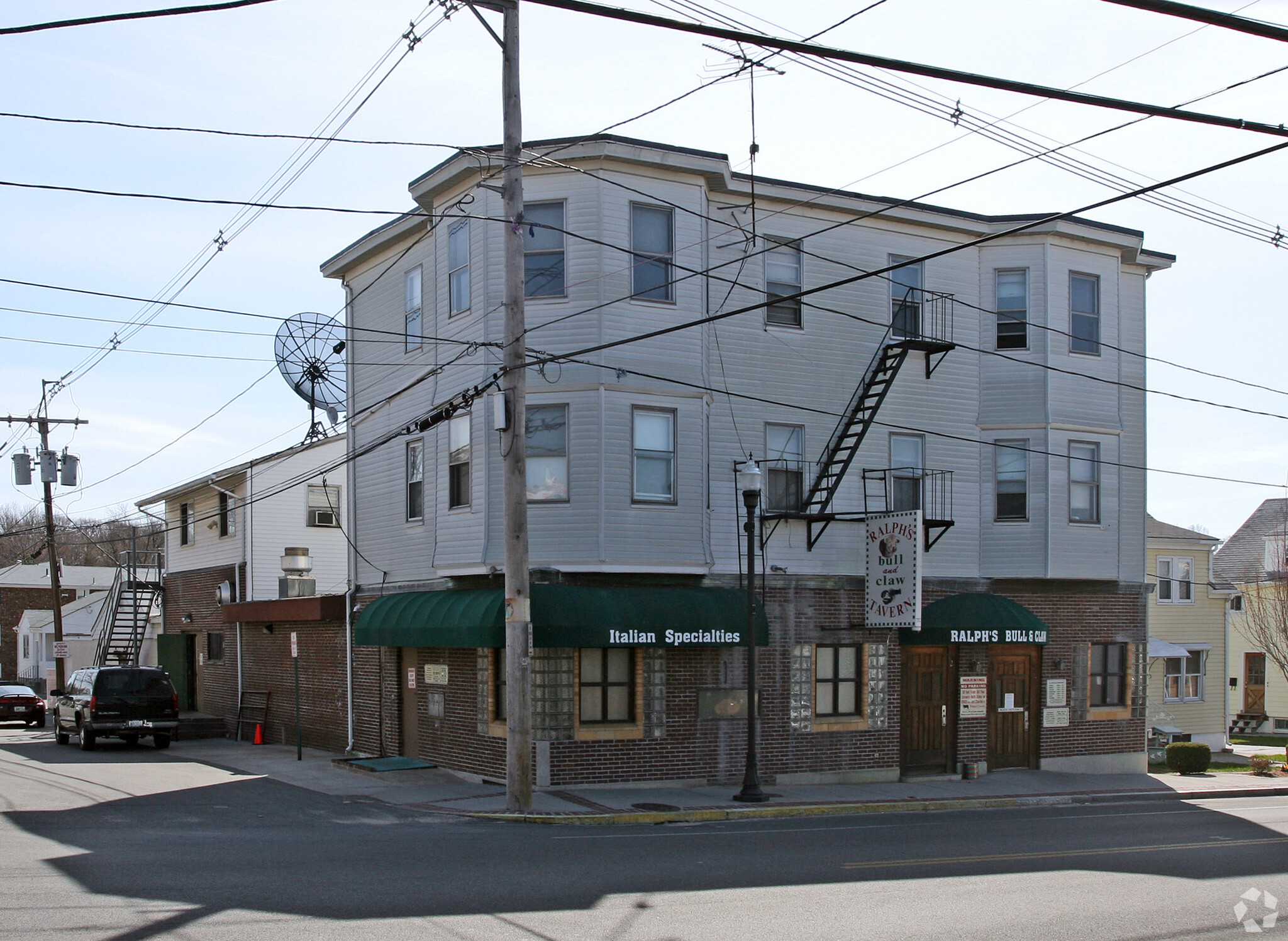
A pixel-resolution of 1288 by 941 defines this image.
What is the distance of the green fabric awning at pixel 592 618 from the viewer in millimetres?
18547

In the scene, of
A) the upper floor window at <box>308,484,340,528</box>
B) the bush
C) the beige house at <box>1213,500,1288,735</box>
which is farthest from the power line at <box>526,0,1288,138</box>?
the beige house at <box>1213,500,1288,735</box>

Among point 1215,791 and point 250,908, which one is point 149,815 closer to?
point 250,908

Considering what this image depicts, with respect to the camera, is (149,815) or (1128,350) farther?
(1128,350)

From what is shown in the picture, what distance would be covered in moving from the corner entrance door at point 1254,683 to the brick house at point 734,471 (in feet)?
92.9

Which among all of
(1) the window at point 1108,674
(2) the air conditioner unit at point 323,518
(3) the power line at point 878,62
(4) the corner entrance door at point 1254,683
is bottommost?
(4) the corner entrance door at point 1254,683

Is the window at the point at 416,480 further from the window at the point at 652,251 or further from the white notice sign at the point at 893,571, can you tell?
the white notice sign at the point at 893,571

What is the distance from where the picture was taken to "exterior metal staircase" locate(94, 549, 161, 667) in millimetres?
37250

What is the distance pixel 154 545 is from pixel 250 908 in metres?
79.7

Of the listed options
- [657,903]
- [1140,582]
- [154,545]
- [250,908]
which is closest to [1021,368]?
[1140,582]

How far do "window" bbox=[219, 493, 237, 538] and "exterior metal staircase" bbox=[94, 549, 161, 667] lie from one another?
524cm

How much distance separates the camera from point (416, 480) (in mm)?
23516

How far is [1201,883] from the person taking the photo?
12445mm

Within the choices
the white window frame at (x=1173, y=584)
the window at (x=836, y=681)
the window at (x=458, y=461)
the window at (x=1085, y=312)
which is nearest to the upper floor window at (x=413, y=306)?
the window at (x=458, y=461)

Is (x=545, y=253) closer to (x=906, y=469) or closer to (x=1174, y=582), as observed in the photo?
(x=906, y=469)
